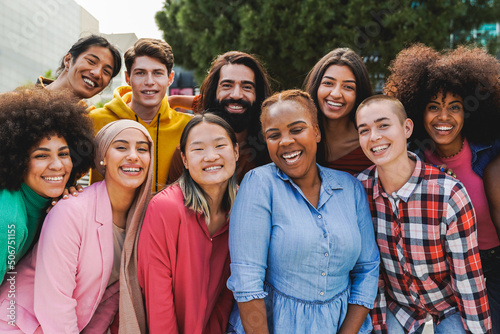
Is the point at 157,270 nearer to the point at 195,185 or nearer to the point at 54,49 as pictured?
the point at 195,185

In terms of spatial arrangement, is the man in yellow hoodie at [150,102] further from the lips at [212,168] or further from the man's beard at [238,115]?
the lips at [212,168]

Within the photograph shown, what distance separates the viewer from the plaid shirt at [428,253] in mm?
2559

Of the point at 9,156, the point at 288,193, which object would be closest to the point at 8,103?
the point at 9,156

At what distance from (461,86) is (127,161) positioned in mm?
2774

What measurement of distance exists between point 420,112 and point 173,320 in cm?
267

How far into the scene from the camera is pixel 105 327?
2678 millimetres

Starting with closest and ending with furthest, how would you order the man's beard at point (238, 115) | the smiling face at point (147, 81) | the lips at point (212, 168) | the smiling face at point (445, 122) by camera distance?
1. the lips at point (212, 168)
2. the smiling face at point (445, 122)
3. the man's beard at point (238, 115)
4. the smiling face at point (147, 81)

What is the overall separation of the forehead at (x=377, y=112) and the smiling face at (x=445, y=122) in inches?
23.1

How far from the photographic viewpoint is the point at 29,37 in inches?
532

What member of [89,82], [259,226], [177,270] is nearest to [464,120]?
[259,226]

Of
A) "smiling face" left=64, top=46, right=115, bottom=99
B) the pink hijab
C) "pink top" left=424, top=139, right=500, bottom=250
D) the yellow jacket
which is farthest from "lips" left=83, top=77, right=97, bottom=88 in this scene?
"pink top" left=424, top=139, right=500, bottom=250

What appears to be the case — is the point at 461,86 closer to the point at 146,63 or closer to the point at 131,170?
the point at 131,170

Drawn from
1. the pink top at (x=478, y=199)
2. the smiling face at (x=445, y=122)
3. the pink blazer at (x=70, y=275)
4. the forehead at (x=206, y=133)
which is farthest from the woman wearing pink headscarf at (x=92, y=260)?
the pink top at (x=478, y=199)

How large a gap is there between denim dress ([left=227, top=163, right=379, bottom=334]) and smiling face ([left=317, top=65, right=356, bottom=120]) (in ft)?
4.12
